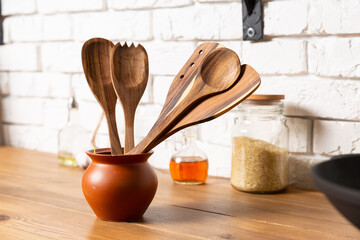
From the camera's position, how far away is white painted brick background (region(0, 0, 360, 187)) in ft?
3.46

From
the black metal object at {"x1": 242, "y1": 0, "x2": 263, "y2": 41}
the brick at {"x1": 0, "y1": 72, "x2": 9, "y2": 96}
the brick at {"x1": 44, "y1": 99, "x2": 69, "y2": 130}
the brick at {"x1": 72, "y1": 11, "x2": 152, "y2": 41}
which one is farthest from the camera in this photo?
the brick at {"x1": 0, "y1": 72, "x2": 9, "y2": 96}

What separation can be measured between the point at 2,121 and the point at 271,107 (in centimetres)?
116

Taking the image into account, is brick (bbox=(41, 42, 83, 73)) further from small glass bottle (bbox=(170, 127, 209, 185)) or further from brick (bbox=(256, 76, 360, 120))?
brick (bbox=(256, 76, 360, 120))

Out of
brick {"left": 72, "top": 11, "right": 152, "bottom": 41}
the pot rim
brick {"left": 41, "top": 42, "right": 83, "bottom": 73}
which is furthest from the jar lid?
brick {"left": 41, "top": 42, "right": 83, "bottom": 73}

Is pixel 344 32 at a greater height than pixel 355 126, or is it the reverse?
pixel 344 32

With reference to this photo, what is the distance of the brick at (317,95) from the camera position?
3.42ft

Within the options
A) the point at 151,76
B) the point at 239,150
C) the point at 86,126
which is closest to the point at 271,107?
the point at 239,150

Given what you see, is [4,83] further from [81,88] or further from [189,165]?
[189,165]

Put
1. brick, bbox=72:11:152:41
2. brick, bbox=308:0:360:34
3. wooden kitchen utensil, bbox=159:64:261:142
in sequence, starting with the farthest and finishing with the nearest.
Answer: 1. brick, bbox=72:11:152:41
2. brick, bbox=308:0:360:34
3. wooden kitchen utensil, bbox=159:64:261:142

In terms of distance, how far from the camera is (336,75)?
105 cm

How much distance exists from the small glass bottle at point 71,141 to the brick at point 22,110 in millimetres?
264

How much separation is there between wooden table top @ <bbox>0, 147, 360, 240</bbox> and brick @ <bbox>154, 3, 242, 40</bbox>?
39cm

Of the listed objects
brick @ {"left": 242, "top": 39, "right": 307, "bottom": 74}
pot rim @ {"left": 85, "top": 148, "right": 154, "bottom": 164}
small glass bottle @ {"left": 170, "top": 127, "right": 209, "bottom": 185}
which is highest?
brick @ {"left": 242, "top": 39, "right": 307, "bottom": 74}

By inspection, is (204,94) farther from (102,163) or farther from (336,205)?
(336,205)
